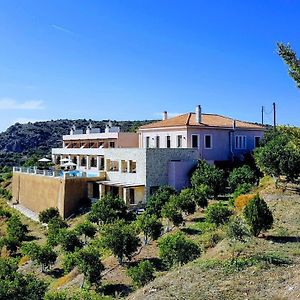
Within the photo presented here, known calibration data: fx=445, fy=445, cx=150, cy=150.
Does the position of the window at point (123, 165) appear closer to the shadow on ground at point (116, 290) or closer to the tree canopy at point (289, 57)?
the shadow on ground at point (116, 290)

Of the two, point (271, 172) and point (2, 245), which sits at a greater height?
point (271, 172)

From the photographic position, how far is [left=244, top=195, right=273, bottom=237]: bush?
18.9m

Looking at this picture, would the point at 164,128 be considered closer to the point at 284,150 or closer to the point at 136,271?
the point at 284,150

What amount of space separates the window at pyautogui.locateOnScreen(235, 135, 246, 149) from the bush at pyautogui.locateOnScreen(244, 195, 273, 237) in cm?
2450

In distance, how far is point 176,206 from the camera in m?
26.8

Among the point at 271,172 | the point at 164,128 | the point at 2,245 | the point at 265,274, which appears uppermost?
the point at 164,128

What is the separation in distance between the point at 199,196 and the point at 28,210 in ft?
76.0

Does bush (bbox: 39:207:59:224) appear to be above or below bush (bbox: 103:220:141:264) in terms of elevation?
below

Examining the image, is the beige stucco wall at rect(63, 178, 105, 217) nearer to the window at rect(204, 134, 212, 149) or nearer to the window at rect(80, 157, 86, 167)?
the window at rect(80, 157, 86, 167)

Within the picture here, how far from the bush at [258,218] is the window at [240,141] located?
80.4 feet

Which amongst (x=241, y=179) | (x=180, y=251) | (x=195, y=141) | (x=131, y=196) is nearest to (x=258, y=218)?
(x=180, y=251)

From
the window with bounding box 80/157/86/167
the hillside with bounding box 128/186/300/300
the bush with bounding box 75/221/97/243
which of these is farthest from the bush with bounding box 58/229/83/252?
the window with bounding box 80/157/86/167

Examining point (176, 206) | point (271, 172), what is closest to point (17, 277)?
point (176, 206)

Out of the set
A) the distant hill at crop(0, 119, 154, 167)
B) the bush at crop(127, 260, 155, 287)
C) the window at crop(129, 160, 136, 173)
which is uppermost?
the distant hill at crop(0, 119, 154, 167)
